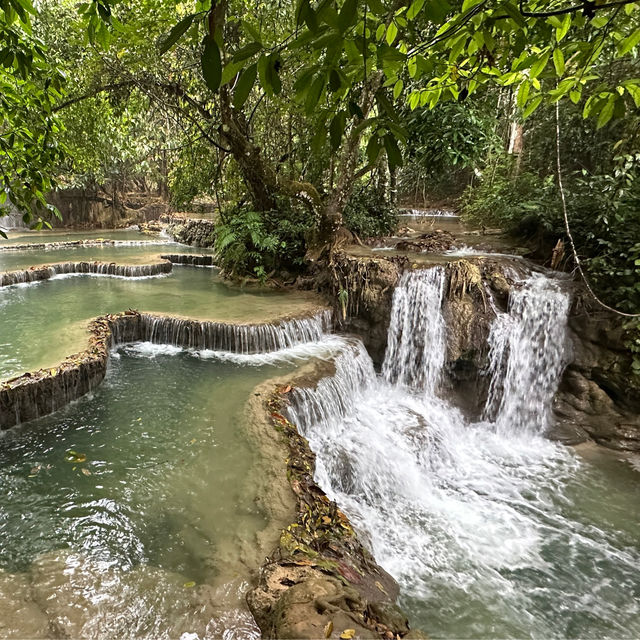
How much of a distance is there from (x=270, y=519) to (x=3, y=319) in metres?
7.19

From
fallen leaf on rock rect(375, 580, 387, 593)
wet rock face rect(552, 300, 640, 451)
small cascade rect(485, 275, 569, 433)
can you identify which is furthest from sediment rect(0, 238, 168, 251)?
fallen leaf on rock rect(375, 580, 387, 593)

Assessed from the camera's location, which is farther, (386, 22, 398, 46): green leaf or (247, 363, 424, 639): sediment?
(247, 363, 424, 639): sediment

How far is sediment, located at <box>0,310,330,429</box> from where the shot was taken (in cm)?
539

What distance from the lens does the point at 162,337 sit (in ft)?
24.6

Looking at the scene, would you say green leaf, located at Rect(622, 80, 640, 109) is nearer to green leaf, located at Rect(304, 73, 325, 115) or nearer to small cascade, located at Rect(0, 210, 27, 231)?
green leaf, located at Rect(304, 73, 325, 115)

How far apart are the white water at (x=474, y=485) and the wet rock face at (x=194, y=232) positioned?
12226mm

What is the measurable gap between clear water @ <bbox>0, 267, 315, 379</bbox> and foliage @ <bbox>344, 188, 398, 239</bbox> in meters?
2.61

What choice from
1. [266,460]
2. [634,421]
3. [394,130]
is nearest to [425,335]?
[634,421]

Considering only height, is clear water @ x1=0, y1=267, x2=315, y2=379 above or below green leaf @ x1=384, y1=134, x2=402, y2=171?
below

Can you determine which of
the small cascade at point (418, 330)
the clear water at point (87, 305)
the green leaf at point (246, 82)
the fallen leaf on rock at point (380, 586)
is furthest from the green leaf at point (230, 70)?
the small cascade at point (418, 330)

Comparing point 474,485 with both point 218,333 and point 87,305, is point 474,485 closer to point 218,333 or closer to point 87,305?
point 218,333

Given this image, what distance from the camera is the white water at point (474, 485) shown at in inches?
150

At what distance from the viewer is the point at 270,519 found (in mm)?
3340

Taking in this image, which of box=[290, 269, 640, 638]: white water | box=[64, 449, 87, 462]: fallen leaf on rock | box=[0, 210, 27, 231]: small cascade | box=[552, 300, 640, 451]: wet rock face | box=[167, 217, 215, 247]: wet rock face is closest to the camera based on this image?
box=[290, 269, 640, 638]: white water
